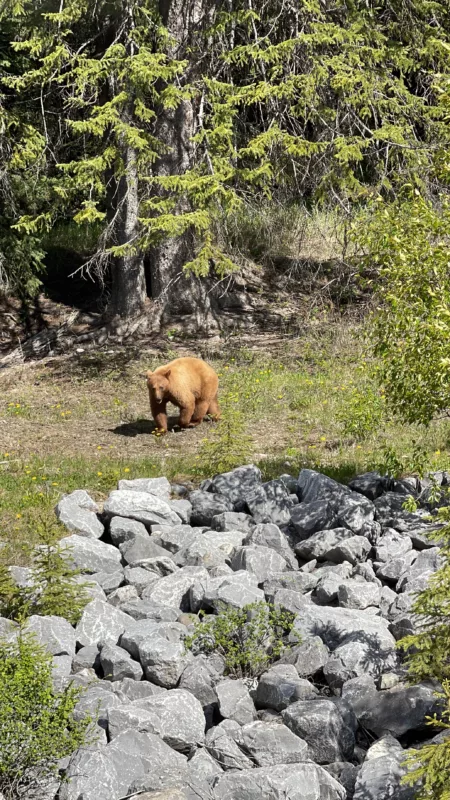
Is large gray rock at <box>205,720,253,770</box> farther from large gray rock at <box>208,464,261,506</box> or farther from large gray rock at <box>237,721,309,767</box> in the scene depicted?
large gray rock at <box>208,464,261,506</box>

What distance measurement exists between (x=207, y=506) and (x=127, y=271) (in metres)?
9.31

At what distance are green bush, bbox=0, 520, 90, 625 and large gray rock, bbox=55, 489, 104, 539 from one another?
143 centimetres

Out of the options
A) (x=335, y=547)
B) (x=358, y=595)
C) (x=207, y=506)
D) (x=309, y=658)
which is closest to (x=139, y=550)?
(x=207, y=506)

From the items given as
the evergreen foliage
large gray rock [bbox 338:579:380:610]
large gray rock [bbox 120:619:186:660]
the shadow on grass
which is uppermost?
the evergreen foliage

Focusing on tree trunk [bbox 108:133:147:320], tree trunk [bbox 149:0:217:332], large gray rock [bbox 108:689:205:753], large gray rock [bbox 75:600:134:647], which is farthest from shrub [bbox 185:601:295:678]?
tree trunk [bbox 108:133:147:320]

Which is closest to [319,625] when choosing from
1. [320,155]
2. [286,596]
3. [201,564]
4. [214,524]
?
[286,596]

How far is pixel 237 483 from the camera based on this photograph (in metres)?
10.1

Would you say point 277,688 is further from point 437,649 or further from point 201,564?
point 201,564

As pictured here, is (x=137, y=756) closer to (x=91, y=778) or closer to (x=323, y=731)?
(x=91, y=778)

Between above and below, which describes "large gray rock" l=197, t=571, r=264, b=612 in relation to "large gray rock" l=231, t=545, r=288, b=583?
above

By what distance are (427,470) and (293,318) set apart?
9.37 m

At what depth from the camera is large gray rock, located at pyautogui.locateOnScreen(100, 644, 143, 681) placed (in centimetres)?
672

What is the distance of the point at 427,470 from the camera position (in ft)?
31.3

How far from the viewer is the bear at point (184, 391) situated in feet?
41.0
